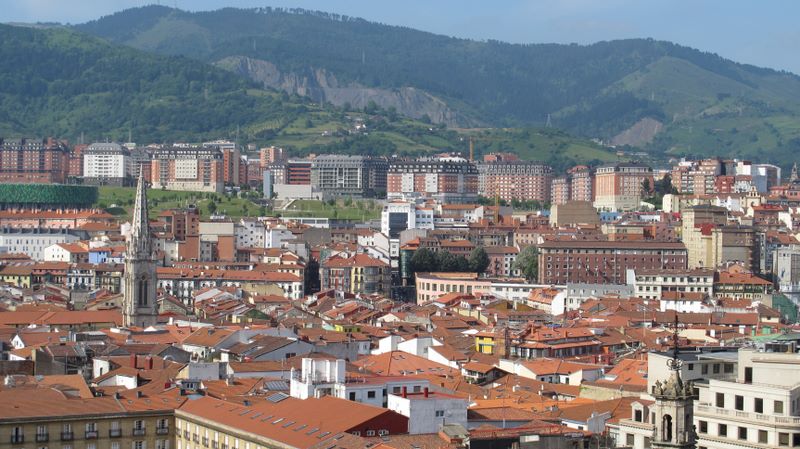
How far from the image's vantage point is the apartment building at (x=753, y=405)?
32.9 metres

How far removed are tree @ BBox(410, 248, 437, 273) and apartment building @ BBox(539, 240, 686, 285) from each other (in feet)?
34.2

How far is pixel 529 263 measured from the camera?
13588 cm

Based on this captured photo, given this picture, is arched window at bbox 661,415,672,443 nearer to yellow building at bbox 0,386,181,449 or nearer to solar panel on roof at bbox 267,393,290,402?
solar panel on roof at bbox 267,393,290,402

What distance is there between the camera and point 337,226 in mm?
167750

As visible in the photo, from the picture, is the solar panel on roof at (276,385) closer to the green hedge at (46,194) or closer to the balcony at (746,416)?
the balcony at (746,416)

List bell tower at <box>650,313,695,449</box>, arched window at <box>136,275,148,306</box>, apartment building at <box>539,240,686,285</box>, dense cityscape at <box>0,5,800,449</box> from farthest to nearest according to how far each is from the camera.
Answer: apartment building at <box>539,240,686,285</box> < arched window at <box>136,275,148,306</box> < dense cityscape at <box>0,5,800,449</box> < bell tower at <box>650,313,695,449</box>

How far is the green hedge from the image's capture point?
7411 inches

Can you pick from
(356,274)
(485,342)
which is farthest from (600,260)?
(485,342)

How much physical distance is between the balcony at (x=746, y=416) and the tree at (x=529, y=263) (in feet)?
317

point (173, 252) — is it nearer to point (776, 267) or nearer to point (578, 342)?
point (776, 267)

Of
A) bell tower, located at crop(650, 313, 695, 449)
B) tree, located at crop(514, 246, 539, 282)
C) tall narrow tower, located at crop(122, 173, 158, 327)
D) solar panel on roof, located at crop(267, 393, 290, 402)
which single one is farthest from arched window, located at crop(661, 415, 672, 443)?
tree, located at crop(514, 246, 539, 282)

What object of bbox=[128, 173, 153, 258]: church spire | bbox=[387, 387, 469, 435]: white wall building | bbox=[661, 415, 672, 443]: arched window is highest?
bbox=[128, 173, 153, 258]: church spire

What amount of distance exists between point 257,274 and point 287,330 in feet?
177

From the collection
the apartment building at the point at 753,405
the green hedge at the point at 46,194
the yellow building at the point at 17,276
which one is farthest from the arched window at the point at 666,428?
the green hedge at the point at 46,194
